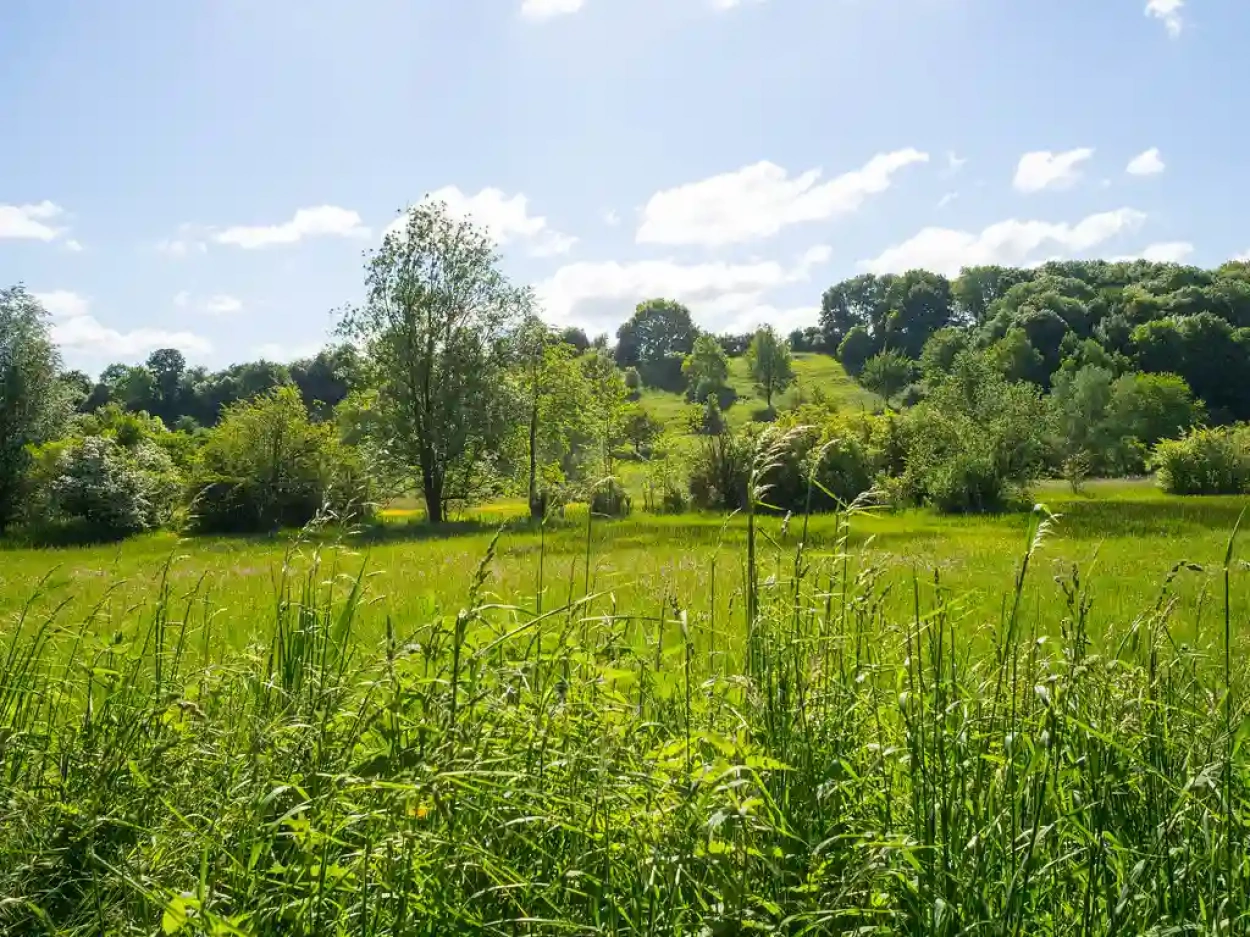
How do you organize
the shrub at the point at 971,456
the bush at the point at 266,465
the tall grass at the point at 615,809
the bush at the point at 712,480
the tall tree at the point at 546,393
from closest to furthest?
1. the tall grass at the point at 615,809
2. the bush at the point at 266,465
3. the shrub at the point at 971,456
4. the bush at the point at 712,480
5. the tall tree at the point at 546,393

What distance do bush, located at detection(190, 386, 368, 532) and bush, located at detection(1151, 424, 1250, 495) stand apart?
4813 cm

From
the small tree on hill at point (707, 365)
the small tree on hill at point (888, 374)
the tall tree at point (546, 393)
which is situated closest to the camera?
the tall tree at point (546, 393)

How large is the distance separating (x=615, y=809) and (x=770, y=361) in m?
99.0

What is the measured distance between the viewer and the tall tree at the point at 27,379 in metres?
42.8

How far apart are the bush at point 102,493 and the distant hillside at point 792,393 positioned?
54710mm

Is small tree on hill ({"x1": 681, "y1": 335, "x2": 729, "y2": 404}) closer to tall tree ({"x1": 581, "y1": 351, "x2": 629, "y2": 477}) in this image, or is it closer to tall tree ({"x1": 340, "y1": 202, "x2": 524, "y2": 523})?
tall tree ({"x1": 581, "y1": 351, "x2": 629, "y2": 477})

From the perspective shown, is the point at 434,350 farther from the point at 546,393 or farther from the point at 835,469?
the point at 835,469

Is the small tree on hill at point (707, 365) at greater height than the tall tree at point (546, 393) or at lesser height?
greater

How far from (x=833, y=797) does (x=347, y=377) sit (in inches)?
1603

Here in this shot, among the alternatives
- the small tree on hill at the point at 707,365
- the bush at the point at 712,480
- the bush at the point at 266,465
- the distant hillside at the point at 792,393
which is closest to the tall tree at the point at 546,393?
the bush at the point at 712,480

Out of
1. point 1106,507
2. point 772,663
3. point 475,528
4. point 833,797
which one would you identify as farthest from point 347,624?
point 1106,507

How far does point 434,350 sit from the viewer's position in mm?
39031

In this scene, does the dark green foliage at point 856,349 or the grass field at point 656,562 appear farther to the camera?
the dark green foliage at point 856,349

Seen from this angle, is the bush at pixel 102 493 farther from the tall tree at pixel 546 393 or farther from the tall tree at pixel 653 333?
the tall tree at pixel 653 333
